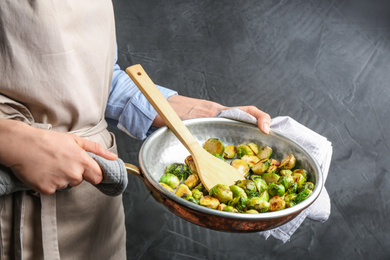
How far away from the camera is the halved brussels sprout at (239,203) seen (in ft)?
2.29

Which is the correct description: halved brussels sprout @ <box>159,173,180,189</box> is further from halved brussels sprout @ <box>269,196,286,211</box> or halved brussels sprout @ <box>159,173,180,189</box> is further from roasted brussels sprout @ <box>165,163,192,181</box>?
halved brussels sprout @ <box>269,196,286,211</box>

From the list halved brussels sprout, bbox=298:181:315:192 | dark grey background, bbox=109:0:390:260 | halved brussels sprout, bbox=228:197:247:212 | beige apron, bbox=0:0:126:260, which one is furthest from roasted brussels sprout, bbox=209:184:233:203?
dark grey background, bbox=109:0:390:260

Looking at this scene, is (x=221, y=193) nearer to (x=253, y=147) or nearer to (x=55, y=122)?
(x=253, y=147)

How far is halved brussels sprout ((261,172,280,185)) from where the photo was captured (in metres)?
0.76

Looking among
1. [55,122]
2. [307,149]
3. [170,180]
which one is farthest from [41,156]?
[307,149]

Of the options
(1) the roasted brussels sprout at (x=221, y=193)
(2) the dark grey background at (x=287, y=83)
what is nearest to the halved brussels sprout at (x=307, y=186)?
(1) the roasted brussels sprout at (x=221, y=193)

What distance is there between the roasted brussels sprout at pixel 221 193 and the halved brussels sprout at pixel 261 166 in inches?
3.5

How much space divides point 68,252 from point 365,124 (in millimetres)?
1043

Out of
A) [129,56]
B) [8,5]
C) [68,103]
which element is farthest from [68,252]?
[129,56]

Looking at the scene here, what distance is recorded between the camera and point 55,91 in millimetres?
673

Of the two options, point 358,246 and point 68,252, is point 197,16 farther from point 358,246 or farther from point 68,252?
point 358,246

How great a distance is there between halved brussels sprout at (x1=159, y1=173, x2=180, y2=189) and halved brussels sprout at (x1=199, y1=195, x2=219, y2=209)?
63 mm

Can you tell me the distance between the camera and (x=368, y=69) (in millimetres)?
1413

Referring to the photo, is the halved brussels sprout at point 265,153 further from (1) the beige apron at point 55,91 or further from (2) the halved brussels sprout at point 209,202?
(1) the beige apron at point 55,91
